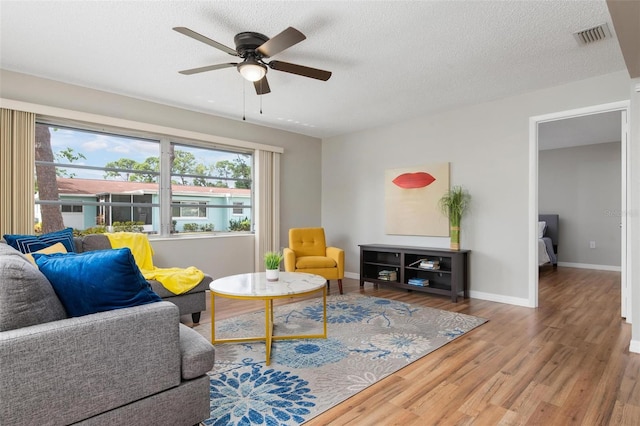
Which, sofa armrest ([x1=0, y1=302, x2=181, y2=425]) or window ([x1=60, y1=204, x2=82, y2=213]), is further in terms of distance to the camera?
window ([x1=60, y1=204, x2=82, y2=213])

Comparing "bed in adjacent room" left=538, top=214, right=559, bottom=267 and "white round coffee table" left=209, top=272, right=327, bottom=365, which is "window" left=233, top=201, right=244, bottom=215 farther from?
"bed in adjacent room" left=538, top=214, right=559, bottom=267

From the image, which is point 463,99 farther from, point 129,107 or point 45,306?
point 45,306

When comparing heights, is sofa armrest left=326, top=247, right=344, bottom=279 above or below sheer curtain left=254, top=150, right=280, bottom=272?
below

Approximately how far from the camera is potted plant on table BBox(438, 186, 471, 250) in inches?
179

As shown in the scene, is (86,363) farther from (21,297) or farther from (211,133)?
(211,133)

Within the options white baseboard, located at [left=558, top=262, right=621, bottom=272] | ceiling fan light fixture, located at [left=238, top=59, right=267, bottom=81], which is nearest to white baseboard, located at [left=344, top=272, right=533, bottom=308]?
ceiling fan light fixture, located at [left=238, top=59, right=267, bottom=81]

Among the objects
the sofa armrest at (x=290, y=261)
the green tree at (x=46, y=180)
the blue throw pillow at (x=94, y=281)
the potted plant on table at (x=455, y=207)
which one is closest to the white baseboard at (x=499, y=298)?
the potted plant on table at (x=455, y=207)

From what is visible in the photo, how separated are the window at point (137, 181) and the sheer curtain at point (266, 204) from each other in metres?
0.22

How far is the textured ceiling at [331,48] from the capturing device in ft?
7.97

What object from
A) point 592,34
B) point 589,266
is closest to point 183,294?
point 592,34

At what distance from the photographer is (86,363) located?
4.46 feet

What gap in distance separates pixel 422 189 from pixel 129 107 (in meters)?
3.96

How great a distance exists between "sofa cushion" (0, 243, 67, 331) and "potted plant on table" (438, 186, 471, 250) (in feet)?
13.9

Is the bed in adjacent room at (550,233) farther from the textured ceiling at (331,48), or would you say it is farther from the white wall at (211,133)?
the white wall at (211,133)
